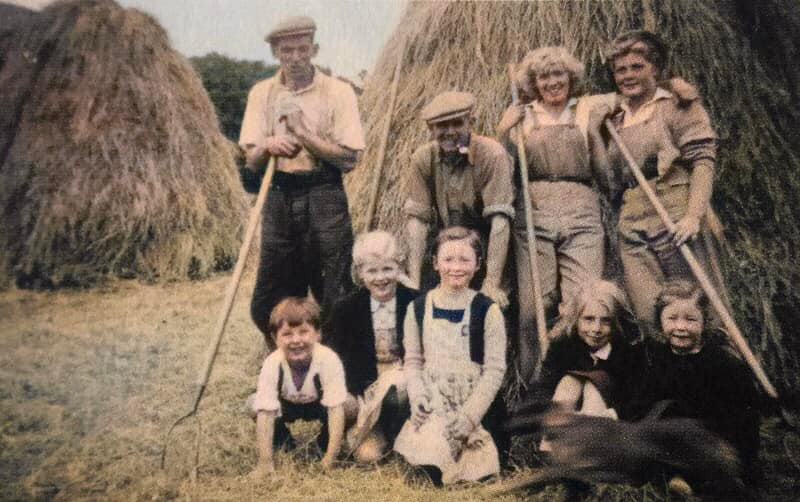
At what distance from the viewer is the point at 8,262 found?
4.34 metres

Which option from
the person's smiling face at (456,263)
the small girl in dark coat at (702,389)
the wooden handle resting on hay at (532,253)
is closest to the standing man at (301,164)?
the person's smiling face at (456,263)

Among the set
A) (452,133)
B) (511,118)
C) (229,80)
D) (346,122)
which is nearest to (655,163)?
(511,118)

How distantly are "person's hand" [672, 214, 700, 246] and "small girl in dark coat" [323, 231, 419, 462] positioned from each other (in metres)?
1.23

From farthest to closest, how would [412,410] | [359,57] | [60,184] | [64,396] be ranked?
[60,184]
[359,57]
[64,396]
[412,410]

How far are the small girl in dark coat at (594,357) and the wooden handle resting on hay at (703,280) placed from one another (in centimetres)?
36

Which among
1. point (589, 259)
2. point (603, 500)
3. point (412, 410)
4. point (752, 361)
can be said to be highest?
point (589, 259)

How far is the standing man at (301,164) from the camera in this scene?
3850 mm

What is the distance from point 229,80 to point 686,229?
7.89 feet

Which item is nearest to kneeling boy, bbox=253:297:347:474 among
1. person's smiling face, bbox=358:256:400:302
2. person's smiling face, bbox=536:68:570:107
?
person's smiling face, bbox=358:256:400:302

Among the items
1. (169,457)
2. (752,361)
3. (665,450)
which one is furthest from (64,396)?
(752,361)

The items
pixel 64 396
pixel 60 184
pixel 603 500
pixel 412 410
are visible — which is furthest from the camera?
pixel 60 184

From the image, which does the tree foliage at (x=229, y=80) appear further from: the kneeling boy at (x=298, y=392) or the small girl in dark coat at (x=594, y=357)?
the small girl in dark coat at (x=594, y=357)

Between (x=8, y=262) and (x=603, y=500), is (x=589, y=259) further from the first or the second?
(x=8, y=262)

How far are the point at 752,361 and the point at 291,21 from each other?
2617 millimetres
